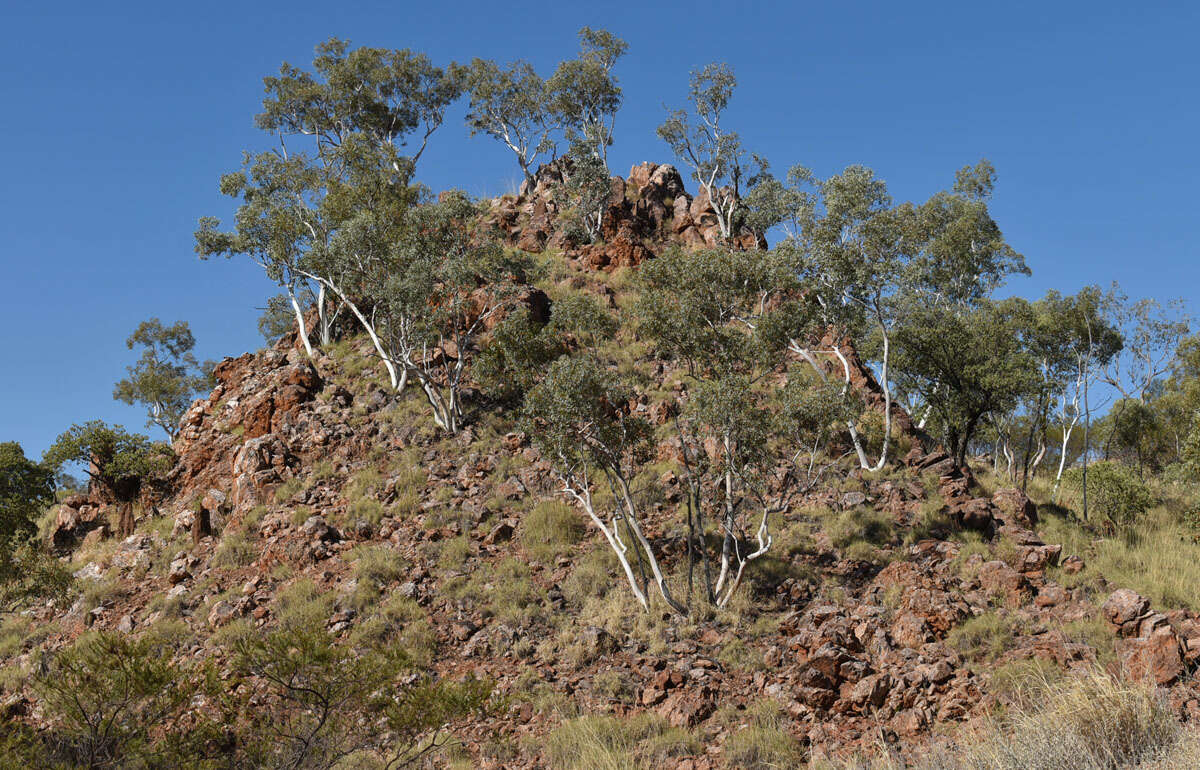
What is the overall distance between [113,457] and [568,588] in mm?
18639

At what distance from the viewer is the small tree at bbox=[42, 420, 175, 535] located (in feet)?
83.3

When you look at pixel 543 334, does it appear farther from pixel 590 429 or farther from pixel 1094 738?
pixel 1094 738

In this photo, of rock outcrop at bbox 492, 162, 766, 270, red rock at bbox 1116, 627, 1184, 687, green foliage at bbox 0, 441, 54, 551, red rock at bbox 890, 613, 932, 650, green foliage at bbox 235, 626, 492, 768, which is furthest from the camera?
rock outcrop at bbox 492, 162, 766, 270

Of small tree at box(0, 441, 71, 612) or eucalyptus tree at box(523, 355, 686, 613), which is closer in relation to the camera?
small tree at box(0, 441, 71, 612)

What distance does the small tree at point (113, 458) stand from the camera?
999 inches

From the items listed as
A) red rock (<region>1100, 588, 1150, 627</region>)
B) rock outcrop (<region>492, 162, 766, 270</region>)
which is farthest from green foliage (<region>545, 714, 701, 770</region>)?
rock outcrop (<region>492, 162, 766, 270</region>)

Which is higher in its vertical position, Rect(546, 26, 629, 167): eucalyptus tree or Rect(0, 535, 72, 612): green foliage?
Rect(546, 26, 629, 167): eucalyptus tree

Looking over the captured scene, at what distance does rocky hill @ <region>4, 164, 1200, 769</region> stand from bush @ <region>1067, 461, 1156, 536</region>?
1257mm

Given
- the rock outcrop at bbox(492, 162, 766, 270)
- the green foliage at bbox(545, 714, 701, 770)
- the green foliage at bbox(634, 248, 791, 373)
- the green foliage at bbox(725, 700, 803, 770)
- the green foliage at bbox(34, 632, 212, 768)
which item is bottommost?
the green foliage at bbox(725, 700, 803, 770)

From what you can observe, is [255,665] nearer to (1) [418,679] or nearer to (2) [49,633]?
(1) [418,679]

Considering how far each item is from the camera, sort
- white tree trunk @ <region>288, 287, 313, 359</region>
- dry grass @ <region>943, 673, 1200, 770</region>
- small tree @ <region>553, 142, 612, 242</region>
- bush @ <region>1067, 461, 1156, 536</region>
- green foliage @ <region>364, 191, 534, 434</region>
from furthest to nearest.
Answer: small tree @ <region>553, 142, 612, 242</region>, white tree trunk @ <region>288, 287, 313, 359</region>, green foliage @ <region>364, 191, 534, 434</region>, bush @ <region>1067, 461, 1156, 536</region>, dry grass @ <region>943, 673, 1200, 770</region>

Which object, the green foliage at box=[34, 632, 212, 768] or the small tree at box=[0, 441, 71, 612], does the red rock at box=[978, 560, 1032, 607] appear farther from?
the small tree at box=[0, 441, 71, 612]

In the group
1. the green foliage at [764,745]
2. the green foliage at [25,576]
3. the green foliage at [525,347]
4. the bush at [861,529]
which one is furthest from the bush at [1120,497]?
the green foliage at [25,576]

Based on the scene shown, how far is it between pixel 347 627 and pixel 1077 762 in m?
13.5
